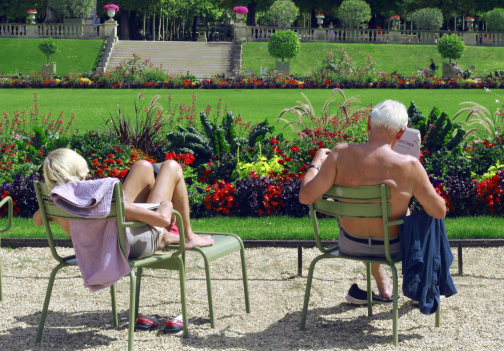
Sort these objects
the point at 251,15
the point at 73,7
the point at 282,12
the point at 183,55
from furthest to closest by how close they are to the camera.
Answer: the point at 251,15, the point at 73,7, the point at 282,12, the point at 183,55

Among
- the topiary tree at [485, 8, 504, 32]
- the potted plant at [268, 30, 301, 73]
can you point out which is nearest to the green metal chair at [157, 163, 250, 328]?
the potted plant at [268, 30, 301, 73]

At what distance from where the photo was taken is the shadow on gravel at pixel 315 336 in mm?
3328

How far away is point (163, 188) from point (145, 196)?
0.26m

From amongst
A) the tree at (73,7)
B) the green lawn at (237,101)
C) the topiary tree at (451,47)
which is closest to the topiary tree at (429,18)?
the topiary tree at (451,47)

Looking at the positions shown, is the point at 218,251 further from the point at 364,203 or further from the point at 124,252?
the point at 364,203

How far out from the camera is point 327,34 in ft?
152

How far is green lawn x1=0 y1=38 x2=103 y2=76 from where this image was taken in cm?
3784

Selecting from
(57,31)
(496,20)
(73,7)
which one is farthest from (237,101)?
(73,7)

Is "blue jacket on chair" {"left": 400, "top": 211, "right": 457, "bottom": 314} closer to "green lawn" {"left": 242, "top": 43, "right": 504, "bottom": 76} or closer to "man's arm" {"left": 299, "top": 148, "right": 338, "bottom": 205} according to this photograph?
"man's arm" {"left": 299, "top": 148, "right": 338, "bottom": 205}

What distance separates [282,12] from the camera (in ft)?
155

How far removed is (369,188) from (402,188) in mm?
217

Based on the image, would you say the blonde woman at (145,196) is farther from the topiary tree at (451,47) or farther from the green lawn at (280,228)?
the topiary tree at (451,47)

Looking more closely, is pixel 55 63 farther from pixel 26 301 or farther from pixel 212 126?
pixel 26 301

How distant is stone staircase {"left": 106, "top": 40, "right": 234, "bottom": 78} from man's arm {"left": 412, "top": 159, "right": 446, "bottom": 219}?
3248 cm
